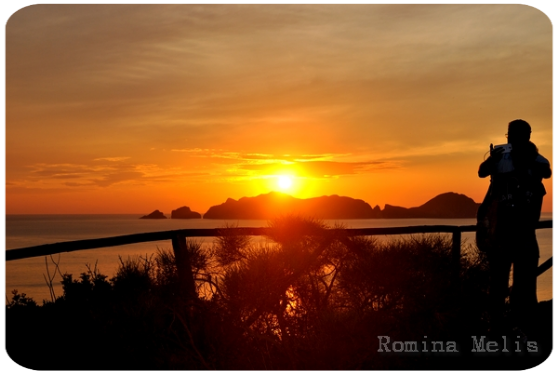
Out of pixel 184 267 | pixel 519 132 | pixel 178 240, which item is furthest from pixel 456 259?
pixel 178 240

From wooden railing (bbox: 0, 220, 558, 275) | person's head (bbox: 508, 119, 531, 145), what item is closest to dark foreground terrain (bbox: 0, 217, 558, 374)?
wooden railing (bbox: 0, 220, 558, 275)

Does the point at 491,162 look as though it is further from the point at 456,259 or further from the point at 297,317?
the point at 297,317

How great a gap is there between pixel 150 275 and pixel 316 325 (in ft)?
6.37

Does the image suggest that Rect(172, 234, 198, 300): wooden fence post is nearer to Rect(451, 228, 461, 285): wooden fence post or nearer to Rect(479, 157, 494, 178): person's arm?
Rect(451, 228, 461, 285): wooden fence post

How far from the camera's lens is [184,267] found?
504 cm

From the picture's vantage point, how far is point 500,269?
18.3ft

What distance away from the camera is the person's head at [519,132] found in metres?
5.65

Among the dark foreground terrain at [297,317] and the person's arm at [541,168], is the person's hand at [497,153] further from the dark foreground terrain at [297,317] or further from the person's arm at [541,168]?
the dark foreground terrain at [297,317]

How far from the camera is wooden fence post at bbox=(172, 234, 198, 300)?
15.1ft

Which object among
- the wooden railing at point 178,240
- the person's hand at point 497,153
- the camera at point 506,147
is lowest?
the wooden railing at point 178,240

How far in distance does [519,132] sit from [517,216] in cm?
79

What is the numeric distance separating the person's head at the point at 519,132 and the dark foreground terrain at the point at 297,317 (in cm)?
140

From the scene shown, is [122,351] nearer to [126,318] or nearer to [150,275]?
[126,318]

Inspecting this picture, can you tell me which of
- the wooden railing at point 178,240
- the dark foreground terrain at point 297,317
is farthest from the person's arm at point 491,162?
the dark foreground terrain at point 297,317
